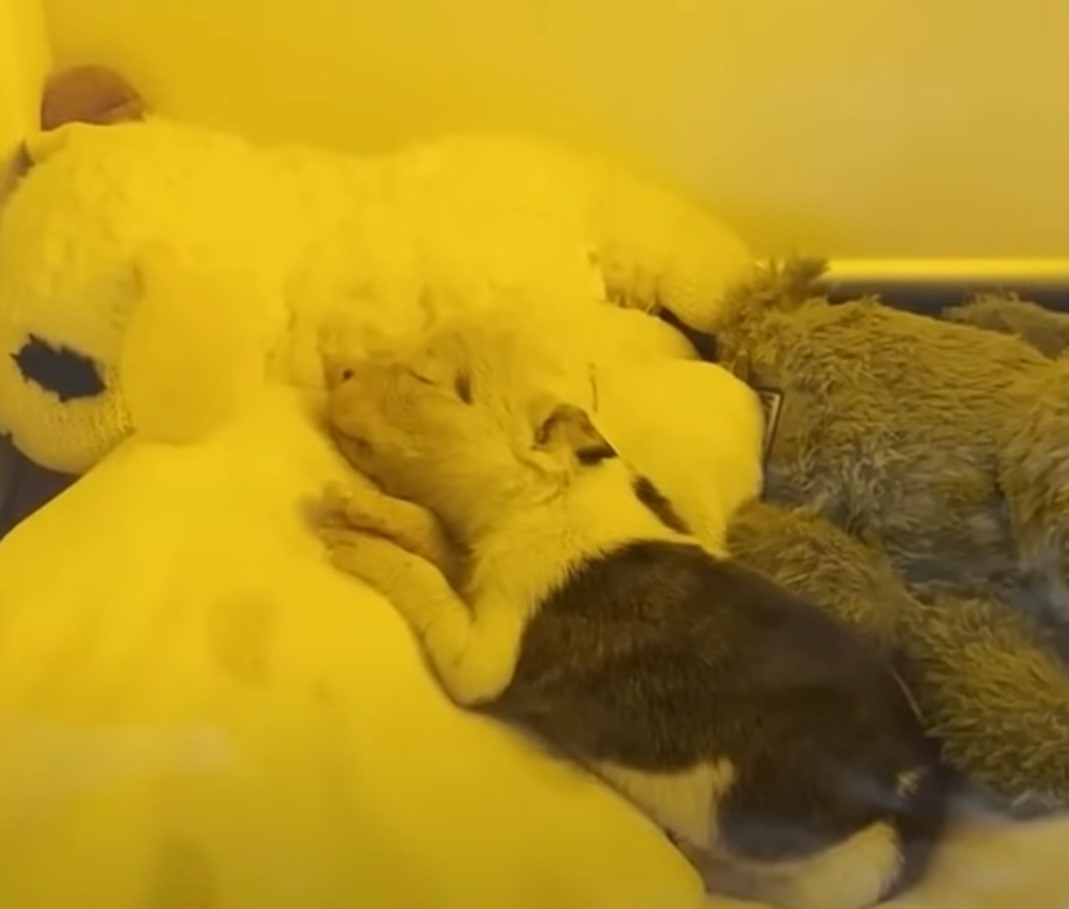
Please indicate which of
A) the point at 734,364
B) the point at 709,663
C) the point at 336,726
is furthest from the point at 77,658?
the point at 734,364

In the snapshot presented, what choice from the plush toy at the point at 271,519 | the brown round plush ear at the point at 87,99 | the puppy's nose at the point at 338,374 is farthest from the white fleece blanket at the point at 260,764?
the brown round plush ear at the point at 87,99

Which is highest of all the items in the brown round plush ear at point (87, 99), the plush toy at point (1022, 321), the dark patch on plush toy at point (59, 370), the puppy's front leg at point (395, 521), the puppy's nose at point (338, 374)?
the plush toy at point (1022, 321)

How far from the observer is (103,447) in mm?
1156

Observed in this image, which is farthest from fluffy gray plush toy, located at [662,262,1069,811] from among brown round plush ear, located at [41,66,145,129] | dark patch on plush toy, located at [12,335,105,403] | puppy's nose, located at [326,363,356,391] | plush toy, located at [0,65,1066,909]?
brown round plush ear, located at [41,66,145,129]

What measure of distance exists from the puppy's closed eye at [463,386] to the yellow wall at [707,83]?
429 millimetres

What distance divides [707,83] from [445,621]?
0.65 metres

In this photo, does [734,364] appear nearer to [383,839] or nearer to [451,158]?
[451,158]

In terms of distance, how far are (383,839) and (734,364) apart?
1.54ft

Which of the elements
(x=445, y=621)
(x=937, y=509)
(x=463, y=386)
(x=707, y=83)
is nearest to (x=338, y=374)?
(x=463, y=386)

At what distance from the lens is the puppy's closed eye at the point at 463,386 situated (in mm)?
1076

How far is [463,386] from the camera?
1084 mm

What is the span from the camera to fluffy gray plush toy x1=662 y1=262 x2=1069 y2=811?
96 cm

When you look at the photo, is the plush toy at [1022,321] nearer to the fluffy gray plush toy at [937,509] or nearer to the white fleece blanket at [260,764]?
the fluffy gray plush toy at [937,509]

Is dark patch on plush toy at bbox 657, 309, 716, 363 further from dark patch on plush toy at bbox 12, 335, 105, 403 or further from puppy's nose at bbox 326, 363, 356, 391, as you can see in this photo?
dark patch on plush toy at bbox 12, 335, 105, 403
